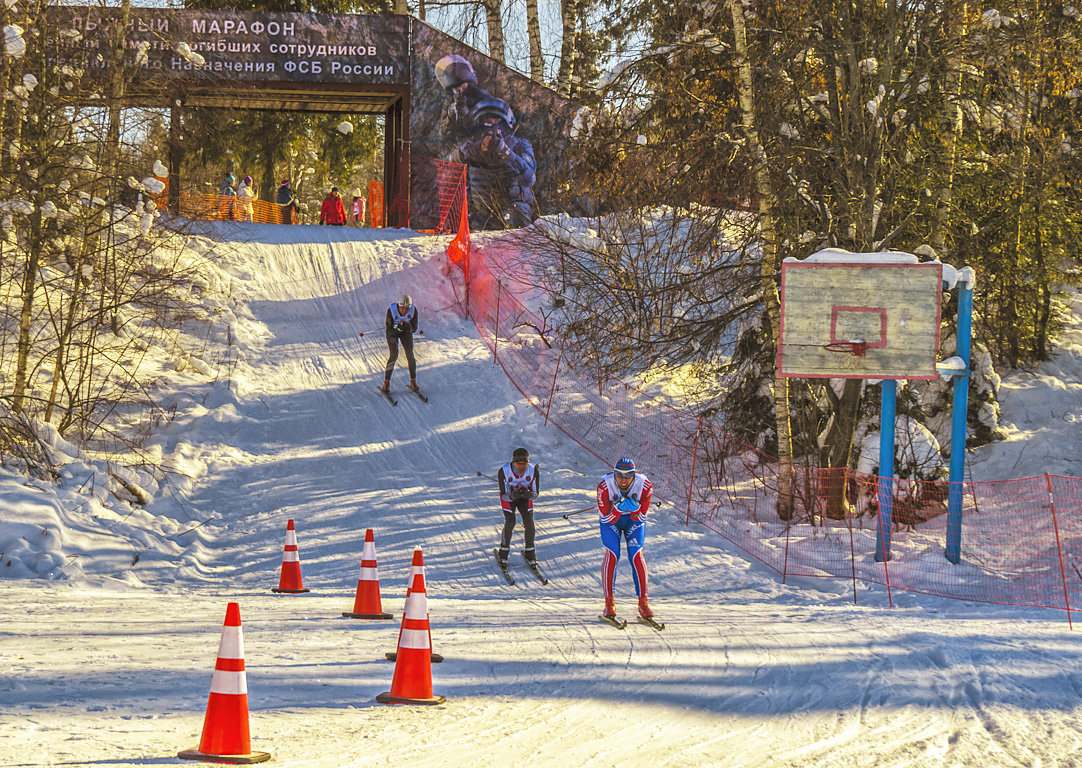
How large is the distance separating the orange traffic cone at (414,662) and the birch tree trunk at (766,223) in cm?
844

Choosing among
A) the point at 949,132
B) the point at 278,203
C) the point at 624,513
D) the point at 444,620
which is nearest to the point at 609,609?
the point at 624,513

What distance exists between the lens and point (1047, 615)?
34.8 feet

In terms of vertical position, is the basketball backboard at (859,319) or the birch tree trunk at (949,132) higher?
the birch tree trunk at (949,132)

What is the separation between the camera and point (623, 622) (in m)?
9.45

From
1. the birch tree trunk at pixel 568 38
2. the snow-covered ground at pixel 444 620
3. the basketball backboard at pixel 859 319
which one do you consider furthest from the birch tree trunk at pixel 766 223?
the birch tree trunk at pixel 568 38

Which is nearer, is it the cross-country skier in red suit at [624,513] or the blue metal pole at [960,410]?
the cross-country skier in red suit at [624,513]

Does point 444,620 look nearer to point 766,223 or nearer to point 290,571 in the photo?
point 290,571

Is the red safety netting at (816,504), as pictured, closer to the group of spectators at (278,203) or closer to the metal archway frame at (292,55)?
the metal archway frame at (292,55)

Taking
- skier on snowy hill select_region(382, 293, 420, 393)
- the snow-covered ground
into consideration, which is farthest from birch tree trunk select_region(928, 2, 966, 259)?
skier on snowy hill select_region(382, 293, 420, 393)

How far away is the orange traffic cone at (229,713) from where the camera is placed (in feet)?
16.5

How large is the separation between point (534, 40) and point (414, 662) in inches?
1119

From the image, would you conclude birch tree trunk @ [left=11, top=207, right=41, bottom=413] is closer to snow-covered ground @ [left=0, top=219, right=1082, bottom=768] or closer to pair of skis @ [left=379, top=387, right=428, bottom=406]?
snow-covered ground @ [left=0, top=219, right=1082, bottom=768]

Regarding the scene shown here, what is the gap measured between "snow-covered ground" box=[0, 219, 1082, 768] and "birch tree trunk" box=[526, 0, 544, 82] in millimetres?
14120

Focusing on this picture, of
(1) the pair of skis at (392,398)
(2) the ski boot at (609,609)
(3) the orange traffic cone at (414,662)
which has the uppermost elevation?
(1) the pair of skis at (392,398)
